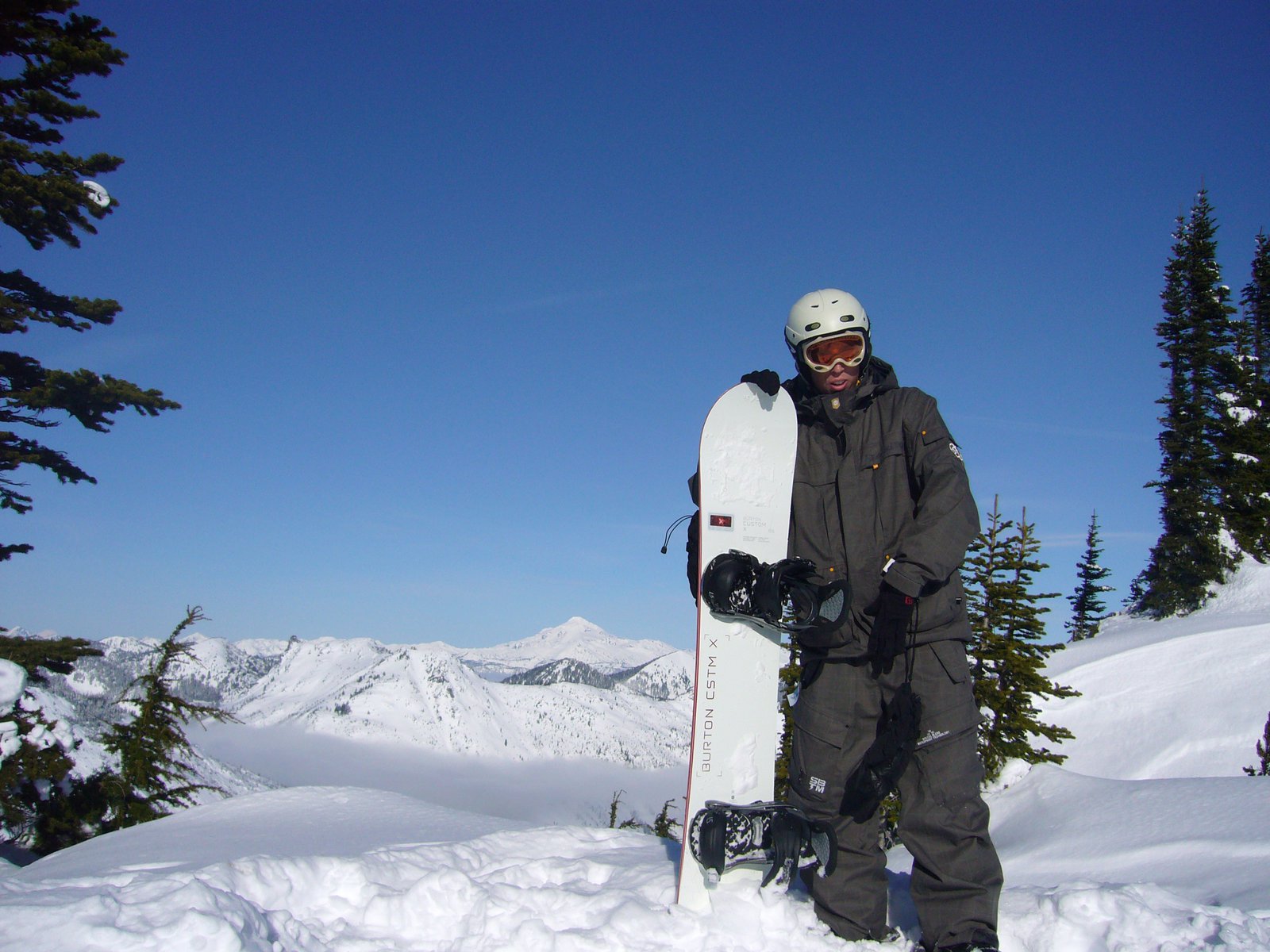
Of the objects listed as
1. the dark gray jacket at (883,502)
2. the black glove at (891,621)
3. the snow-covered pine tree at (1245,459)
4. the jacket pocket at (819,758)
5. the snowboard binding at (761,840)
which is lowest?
the snowboard binding at (761,840)

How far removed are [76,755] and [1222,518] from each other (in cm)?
3831

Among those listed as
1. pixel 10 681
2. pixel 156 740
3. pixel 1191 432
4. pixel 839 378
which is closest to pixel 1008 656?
pixel 839 378

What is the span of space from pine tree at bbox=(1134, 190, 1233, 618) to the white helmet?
3216 centimetres

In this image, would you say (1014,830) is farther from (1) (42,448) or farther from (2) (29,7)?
(2) (29,7)

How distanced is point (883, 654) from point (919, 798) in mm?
713

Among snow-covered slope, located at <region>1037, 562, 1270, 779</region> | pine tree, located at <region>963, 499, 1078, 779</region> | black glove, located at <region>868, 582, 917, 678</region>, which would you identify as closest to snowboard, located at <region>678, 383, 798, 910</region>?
black glove, located at <region>868, 582, 917, 678</region>

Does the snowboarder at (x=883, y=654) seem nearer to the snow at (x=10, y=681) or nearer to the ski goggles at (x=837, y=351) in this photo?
the ski goggles at (x=837, y=351)

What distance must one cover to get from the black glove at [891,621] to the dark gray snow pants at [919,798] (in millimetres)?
215

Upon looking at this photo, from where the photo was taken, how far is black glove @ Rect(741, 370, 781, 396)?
4.73 metres

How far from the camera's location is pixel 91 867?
5.01 meters

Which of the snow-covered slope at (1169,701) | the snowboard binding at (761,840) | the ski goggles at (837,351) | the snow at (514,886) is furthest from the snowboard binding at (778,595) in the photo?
the snow-covered slope at (1169,701)

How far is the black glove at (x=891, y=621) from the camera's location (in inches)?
152

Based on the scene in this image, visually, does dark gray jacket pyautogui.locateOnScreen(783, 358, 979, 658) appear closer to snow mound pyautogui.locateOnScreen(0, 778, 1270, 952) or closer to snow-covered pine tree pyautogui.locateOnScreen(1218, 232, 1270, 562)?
snow mound pyautogui.locateOnScreen(0, 778, 1270, 952)

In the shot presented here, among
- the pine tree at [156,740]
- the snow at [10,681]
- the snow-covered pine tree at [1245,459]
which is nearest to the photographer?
the snow at [10,681]
